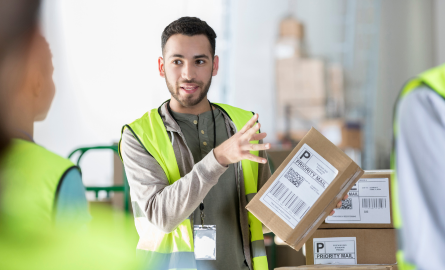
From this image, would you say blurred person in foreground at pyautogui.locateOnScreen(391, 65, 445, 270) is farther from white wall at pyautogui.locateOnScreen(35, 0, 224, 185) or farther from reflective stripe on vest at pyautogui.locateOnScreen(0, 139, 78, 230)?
white wall at pyautogui.locateOnScreen(35, 0, 224, 185)

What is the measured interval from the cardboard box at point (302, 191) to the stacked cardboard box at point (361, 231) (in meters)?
0.24

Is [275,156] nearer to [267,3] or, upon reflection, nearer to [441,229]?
[441,229]

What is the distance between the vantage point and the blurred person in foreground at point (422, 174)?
597mm

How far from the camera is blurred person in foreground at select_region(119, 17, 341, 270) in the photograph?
1188 mm

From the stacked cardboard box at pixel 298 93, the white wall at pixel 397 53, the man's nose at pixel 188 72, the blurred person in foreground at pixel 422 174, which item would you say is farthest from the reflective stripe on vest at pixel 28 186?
the white wall at pixel 397 53

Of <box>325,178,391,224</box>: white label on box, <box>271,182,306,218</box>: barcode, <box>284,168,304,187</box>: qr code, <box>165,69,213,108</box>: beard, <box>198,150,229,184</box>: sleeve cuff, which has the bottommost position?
<box>325,178,391,224</box>: white label on box

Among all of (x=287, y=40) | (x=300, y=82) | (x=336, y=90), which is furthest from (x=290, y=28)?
(x=336, y=90)

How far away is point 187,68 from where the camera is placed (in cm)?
140

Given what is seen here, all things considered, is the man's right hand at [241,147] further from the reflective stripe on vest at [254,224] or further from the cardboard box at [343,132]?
the cardboard box at [343,132]

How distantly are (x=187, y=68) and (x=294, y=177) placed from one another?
51 cm

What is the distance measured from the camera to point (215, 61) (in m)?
1.52

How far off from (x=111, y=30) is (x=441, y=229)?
414 centimetres

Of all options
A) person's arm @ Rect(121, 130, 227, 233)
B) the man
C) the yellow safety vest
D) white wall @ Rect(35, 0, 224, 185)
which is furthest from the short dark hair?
white wall @ Rect(35, 0, 224, 185)

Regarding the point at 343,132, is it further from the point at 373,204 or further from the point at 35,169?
the point at 35,169
